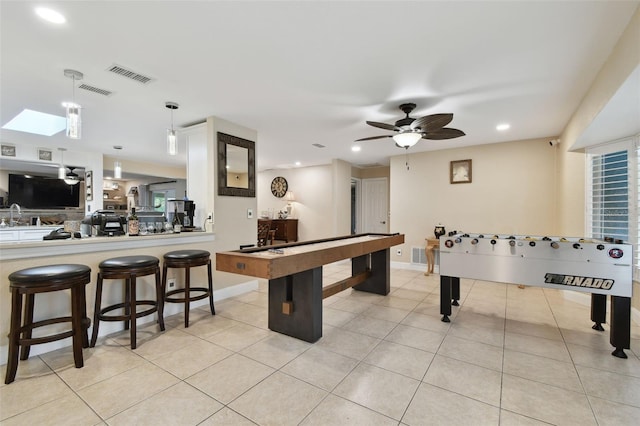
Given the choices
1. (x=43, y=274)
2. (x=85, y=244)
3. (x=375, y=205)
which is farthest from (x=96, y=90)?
(x=375, y=205)

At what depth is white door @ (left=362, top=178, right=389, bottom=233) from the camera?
7797mm

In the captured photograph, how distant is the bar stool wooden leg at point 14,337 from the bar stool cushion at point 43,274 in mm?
103

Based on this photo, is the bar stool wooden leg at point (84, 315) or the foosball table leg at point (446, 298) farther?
the foosball table leg at point (446, 298)

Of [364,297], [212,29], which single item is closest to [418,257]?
[364,297]

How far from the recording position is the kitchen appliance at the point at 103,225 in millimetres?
2969

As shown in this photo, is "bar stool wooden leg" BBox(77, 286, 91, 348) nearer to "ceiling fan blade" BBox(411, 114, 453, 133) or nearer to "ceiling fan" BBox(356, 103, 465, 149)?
"ceiling fan" BBox(356, 103, 465, 149)

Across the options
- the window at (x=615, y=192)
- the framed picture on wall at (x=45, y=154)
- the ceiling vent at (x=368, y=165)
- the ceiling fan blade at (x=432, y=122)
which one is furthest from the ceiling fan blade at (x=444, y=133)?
the framed picture on wall at (x=45, y=154)

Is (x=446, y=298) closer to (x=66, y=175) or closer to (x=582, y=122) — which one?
(x=582, y=122)

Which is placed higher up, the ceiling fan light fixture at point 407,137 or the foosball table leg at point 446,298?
the ceiling fan light fixture at point 407,137

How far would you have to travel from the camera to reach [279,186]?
812cm

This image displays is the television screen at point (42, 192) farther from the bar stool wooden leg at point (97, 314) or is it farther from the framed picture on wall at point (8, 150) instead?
the bar stool wooden leg at point (97, 314)

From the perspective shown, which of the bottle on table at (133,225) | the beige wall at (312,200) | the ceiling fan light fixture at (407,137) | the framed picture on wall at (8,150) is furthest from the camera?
the beige wall at (312,200)

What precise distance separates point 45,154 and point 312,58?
20.0 feet

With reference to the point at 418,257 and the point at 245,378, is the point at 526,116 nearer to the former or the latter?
the point at 418,257
